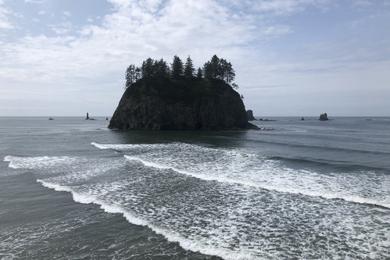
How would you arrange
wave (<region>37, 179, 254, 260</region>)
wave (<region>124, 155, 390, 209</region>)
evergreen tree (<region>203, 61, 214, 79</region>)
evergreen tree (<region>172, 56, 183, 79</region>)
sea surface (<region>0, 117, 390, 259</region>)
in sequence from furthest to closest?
1. evergreen tree (<region>203, 61, 214, 79</region>)
2. evergreen tree (<region>172, 56, 183, 79</region>)
3. wave (<region>124, 155, 390, 209</region>)
4. sea surface (<region>0, 117, 390, 259</region>)
5. wave (<region>37, 179, 254, 260</region>)

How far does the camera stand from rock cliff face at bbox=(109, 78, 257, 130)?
3406 inches

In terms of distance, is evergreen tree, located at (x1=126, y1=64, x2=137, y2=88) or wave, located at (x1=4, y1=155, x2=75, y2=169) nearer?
wave, located at (x1=4, y1=155, x2=75, y2=169)

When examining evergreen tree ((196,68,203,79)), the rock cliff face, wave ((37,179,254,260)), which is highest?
evergreen tree ((196,68,203,79))

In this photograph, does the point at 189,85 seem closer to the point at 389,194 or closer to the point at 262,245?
the point at 389,194

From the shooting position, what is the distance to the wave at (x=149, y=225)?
37.4 feet

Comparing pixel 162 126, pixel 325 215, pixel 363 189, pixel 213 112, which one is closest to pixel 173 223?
pixel 325 215

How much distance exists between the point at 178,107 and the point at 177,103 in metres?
1.29

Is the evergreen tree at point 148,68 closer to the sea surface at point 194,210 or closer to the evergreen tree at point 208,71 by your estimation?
the evergreen tree at point 208,71

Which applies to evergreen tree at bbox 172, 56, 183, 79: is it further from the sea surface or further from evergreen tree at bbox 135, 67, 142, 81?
the sea surface

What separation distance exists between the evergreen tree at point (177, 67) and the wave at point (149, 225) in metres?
81.8

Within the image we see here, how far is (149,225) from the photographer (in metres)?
14.3

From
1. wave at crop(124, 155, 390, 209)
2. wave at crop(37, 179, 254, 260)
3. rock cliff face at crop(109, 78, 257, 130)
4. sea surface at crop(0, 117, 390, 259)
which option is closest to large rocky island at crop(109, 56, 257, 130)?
rock cliff face at crop(109, 78, 257, 130)

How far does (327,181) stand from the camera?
23578 mm

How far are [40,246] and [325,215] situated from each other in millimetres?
13111
